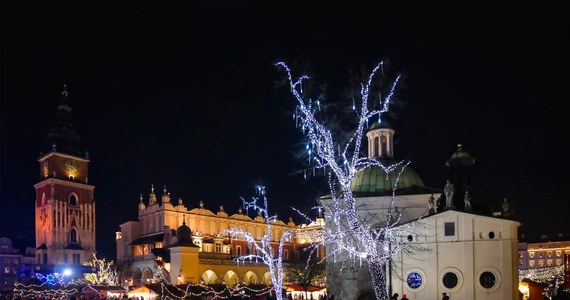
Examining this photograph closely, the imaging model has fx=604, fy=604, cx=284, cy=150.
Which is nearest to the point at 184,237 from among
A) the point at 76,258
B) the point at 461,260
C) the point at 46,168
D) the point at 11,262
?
the point at 461,260

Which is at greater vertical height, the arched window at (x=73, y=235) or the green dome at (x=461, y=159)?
the green dome at (x=461, y=159)

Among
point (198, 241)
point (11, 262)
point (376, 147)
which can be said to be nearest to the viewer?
point (376, 147)

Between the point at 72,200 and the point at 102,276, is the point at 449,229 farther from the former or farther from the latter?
the point at 72,200

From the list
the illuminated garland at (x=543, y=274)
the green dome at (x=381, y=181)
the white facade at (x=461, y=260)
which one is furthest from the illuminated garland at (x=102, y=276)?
the illuminated garland at (x=543, y=274)

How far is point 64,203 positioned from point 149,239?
13270 millimetres

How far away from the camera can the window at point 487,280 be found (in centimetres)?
3044

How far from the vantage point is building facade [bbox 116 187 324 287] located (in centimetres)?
5872

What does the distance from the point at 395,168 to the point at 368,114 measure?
16.7 m

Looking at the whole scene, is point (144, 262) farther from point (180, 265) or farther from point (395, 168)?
point (395, 168)

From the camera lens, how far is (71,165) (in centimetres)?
7556

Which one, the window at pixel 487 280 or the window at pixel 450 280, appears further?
the window at pixel 450 280

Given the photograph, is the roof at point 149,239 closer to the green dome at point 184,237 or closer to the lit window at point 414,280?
the green dome at point 184,237

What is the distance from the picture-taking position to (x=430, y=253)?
105 ft

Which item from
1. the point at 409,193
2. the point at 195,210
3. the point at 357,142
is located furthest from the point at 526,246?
the point at 357,142
